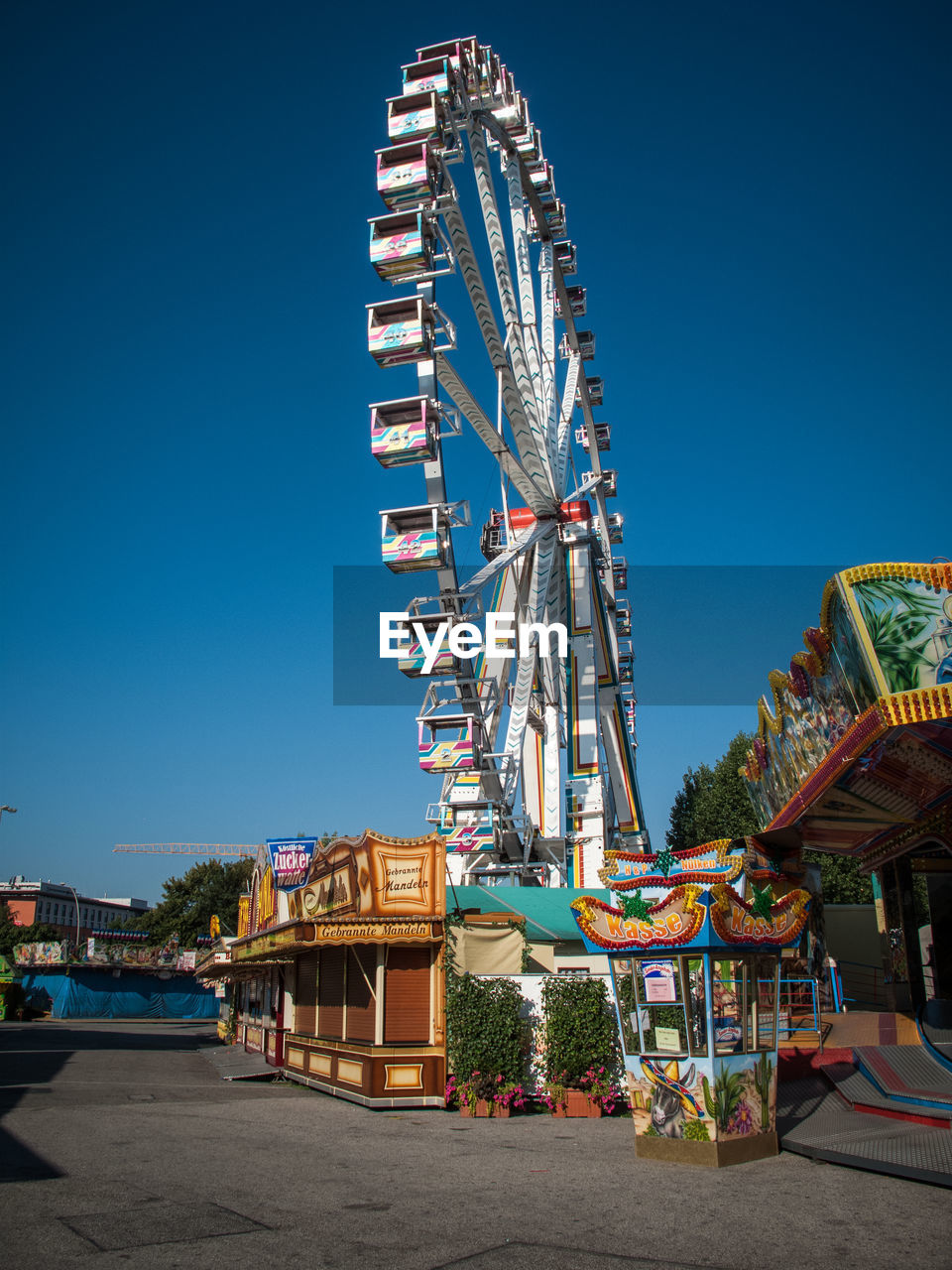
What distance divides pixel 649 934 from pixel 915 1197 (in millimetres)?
3024

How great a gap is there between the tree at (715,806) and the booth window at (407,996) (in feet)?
84.1

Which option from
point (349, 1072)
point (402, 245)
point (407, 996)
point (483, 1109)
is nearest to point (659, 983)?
point (483, 1109)

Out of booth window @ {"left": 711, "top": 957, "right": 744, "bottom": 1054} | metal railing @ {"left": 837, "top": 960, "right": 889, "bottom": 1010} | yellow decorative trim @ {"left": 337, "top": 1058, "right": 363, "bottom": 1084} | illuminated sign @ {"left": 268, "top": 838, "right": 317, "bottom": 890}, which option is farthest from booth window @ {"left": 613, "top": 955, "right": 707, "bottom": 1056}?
metal railing @ {"left": 837, "top": 960, "right": 889, "bottom": 1010}

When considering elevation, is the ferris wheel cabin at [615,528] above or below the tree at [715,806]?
above

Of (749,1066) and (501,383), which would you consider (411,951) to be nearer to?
(749,1066)

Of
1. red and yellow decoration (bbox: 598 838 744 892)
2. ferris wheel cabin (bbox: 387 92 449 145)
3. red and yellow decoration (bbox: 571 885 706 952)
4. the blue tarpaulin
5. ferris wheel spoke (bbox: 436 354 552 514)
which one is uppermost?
ferris wheel cabin (bbox: 387 92 449 145)

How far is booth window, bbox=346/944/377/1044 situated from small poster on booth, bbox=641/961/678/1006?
509cm

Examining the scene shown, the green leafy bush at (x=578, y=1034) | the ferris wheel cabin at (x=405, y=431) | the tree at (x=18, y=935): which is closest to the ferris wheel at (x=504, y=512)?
the ferris wheel cabin at (x=405, y=431)

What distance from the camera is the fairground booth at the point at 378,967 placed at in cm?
1336

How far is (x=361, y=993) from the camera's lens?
14398 mm

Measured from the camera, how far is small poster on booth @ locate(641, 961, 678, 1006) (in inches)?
378

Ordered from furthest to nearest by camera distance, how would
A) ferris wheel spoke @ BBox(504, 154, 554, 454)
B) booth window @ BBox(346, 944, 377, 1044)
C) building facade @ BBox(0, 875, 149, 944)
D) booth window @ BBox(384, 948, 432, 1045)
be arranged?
building facade @ BBox(0, 875, 149, 944), ferris wheel spoke @ BBox(504, 154, 554, 454), booth window @ BBox(346, 944, 377, 1044), booth window @ BBox(384, 948, 432, 1045)

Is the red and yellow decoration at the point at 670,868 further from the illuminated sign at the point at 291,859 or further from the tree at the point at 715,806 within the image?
the tree at the point at 715,806

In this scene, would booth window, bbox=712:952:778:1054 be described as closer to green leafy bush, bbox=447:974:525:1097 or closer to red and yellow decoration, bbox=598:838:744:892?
red and yellow decoration, bbox=598:838:744:892
